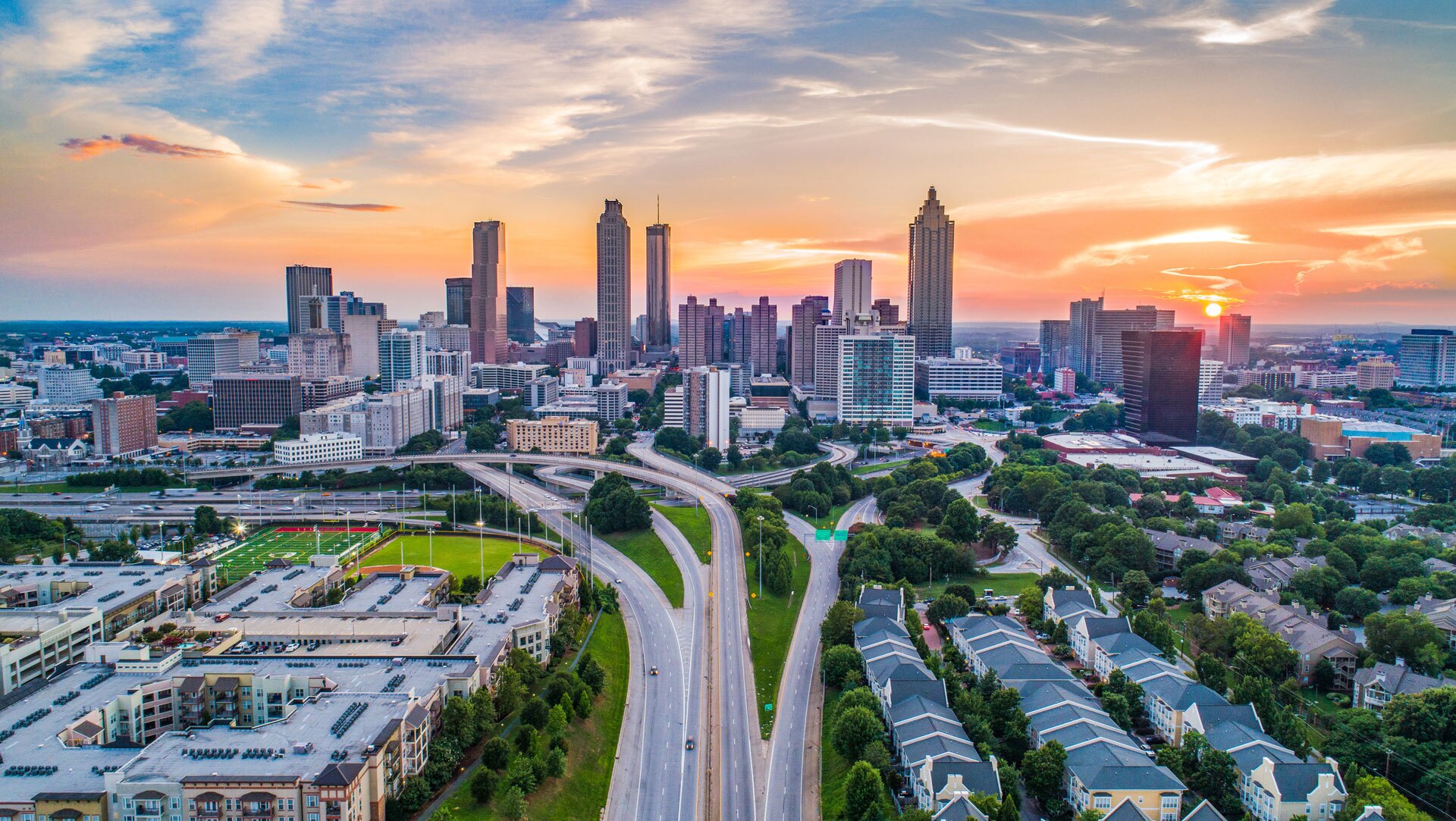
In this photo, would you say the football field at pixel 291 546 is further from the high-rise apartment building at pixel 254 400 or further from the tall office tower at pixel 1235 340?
the tall office tower at pixel 1235 340

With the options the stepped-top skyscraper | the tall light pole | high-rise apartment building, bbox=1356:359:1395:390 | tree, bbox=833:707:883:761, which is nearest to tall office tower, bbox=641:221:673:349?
the stepped-top skyscraper

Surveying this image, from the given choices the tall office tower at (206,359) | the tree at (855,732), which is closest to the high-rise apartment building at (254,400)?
the tall office tower at (206,359)

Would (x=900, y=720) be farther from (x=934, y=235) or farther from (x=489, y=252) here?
(x=489, y=252)

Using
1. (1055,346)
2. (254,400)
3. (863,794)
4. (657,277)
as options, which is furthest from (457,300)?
(863,794)

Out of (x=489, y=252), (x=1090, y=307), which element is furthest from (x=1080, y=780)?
(x=489, y=252)

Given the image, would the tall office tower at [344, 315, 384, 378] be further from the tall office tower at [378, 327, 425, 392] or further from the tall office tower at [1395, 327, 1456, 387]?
the tall office tower at [1395, 327, 1456, 387]

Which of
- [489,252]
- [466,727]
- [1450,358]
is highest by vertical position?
[489,252]
